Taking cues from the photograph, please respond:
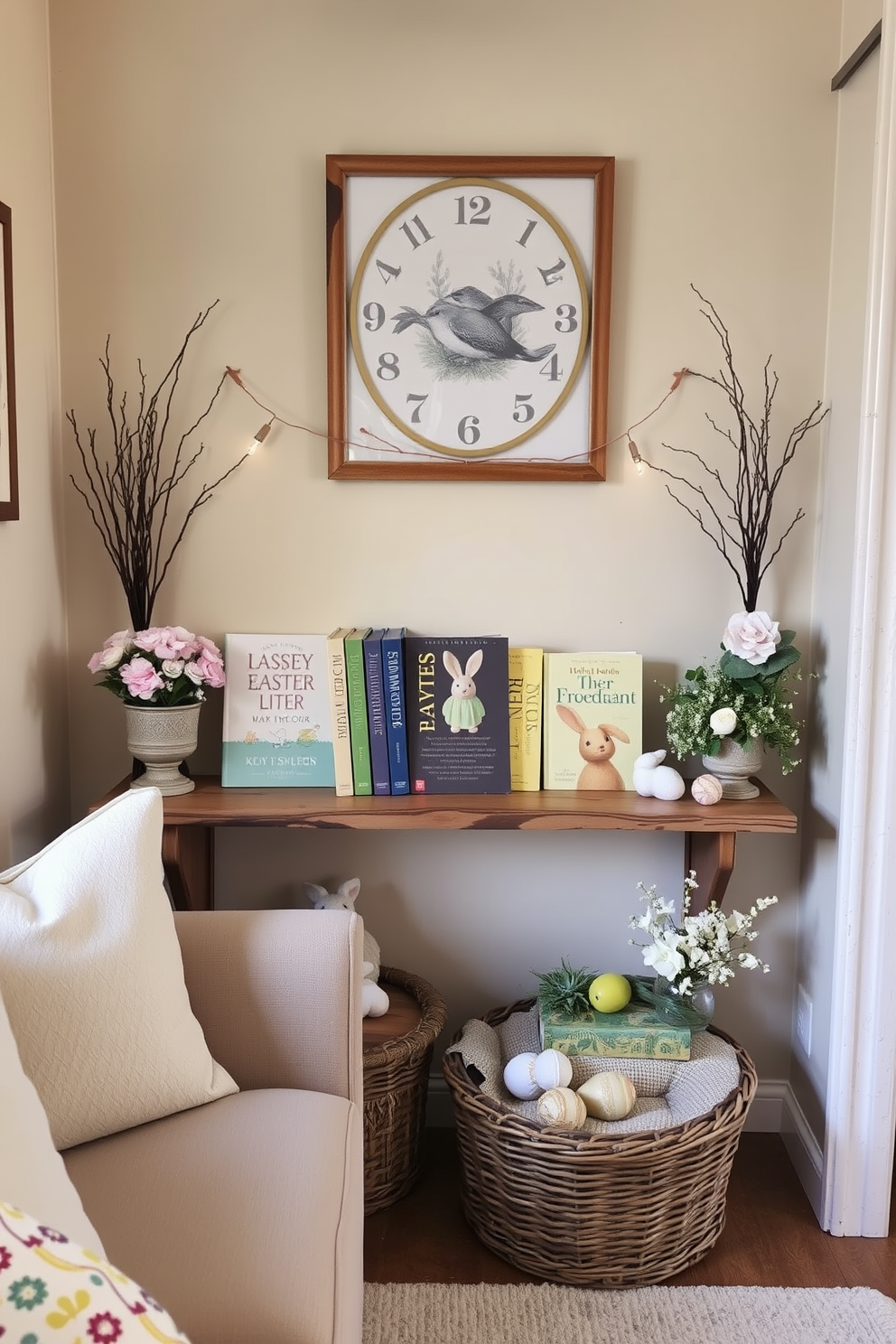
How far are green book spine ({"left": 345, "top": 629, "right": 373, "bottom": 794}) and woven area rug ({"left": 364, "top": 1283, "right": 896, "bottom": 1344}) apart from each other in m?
0.90

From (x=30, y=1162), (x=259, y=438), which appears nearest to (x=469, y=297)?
(x=259, y=438)

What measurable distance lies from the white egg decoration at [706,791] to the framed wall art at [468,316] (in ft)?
2.13

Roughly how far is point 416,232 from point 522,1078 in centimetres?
164

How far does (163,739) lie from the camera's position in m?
2.11

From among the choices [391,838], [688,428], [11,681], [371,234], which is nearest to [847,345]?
[688,428]

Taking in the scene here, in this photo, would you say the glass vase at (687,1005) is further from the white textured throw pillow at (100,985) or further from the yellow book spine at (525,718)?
the white textured throw pillow at (100,985)

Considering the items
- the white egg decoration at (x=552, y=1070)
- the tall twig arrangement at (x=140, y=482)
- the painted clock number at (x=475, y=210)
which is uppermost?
the painted clock number at (x=475, y=210)

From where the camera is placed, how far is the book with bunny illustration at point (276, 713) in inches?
87.4

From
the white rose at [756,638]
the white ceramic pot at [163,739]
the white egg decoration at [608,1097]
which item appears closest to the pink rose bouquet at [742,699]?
the white rose at [756,638]

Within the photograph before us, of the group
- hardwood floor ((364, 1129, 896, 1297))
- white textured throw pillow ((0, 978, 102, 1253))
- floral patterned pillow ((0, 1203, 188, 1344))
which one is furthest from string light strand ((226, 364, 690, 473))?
floral patterned pillow ((0, 1203, 188, 1344))

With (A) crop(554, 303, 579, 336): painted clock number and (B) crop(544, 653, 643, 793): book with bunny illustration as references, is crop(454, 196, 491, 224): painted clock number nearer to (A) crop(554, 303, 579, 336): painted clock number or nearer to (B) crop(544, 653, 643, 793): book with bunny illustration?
(A) crop(554, 303, 579, 336): painted clock number

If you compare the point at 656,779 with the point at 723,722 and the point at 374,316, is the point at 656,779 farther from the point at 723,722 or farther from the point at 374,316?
the point at 374,316

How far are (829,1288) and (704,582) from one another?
1.33 meters

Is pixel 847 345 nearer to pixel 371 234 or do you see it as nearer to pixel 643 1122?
pixel 371 234
